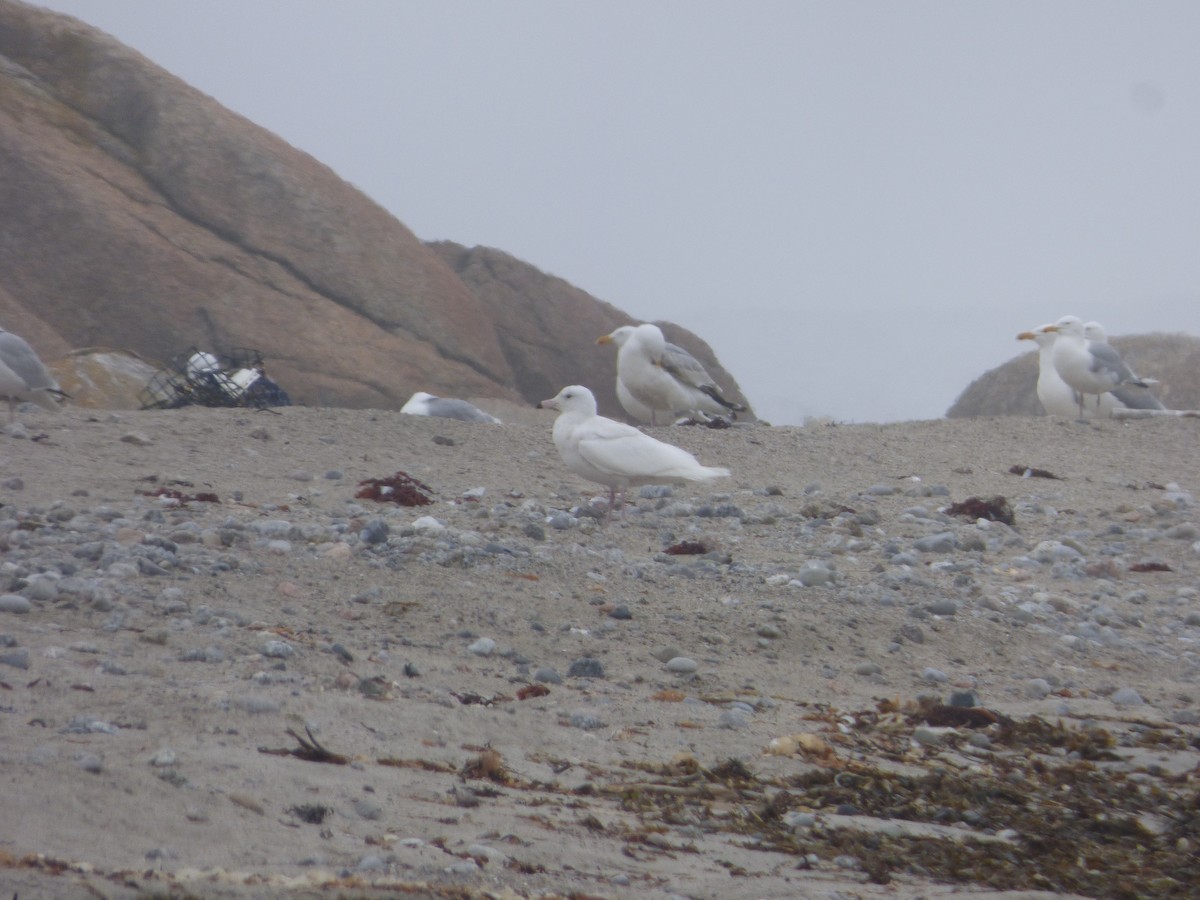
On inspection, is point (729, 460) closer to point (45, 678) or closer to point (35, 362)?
point (35, 362)

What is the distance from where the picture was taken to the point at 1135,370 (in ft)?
49.3

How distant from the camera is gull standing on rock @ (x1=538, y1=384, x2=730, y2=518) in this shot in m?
6.25

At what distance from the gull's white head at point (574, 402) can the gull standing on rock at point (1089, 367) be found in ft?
21.2

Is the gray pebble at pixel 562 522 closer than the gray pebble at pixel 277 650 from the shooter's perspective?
No

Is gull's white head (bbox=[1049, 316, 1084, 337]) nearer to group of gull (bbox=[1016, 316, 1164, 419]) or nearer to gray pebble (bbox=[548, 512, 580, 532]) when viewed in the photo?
group of gull (bbox=[1016, 316, 1164, 419])

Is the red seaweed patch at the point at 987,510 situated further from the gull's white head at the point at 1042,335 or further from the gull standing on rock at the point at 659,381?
the gull's white head at the point at 1042,335

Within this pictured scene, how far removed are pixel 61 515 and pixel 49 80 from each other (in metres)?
9.70

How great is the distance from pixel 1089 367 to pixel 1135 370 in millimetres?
3647

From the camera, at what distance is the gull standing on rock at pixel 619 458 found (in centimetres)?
625

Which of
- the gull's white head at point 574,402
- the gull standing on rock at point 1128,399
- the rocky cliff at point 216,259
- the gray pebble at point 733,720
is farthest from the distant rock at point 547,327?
the gray pebble at point 733,720

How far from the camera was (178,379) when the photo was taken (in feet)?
32.8

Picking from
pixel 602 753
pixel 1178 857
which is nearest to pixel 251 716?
pixel 602 753

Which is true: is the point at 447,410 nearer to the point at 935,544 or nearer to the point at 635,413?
the point at 635,413

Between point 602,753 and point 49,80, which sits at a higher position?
point 49,80
